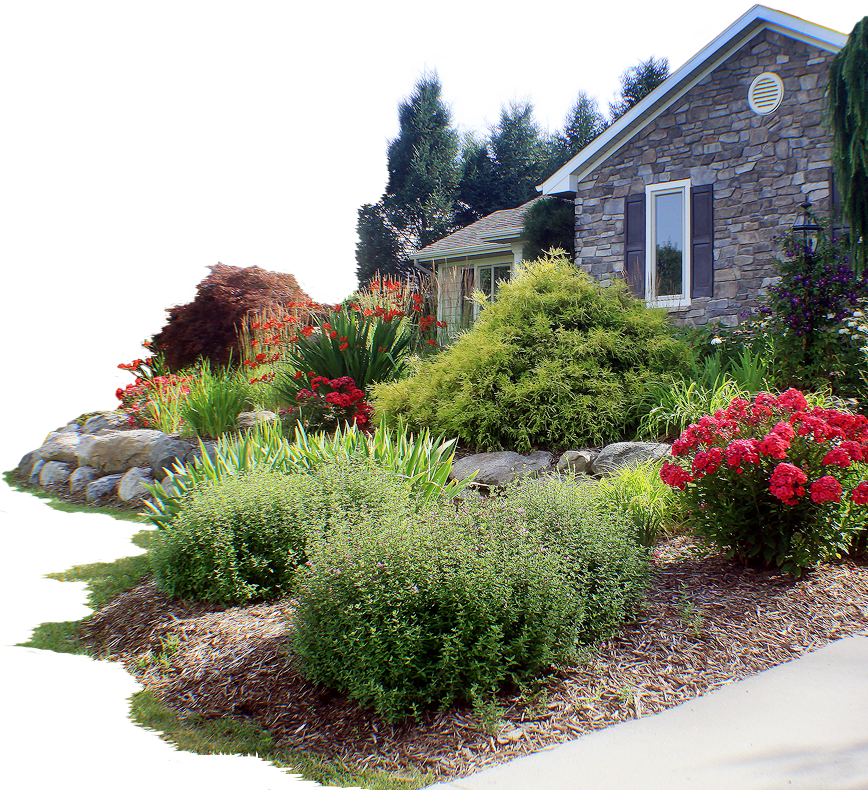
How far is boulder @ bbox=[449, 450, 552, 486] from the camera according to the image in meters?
5.65

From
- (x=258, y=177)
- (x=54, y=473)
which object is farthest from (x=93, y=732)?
(x=258, y=177)

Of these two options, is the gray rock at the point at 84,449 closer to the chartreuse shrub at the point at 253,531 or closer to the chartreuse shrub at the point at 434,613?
the chartreuse shrub at the point at 253,531

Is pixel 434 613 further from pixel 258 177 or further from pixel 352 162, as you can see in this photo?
pixel 258 177

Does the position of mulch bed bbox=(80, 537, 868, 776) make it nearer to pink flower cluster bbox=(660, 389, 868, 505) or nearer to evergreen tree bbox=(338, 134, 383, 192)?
pink flower cluster bbox=(660, 389, 868, 505)

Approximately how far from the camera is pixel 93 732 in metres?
2.83

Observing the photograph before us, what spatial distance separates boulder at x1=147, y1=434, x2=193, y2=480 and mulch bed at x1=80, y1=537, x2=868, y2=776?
3389 millimetres

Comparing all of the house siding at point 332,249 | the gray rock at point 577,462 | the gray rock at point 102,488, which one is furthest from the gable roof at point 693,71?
the house siding at point 332,249

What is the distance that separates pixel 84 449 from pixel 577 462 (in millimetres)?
6292

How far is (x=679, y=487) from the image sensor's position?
425cm

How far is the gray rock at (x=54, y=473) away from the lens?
8781 millimetres

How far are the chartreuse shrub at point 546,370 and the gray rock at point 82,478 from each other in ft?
13.1

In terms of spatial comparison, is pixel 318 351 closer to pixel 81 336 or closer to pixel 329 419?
pixel 329 419

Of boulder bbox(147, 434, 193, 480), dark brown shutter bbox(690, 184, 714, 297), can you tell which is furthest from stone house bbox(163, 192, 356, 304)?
dark brown shutter bbox(690, 184, 714, 297)

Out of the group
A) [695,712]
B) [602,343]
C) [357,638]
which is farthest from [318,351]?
[695,712]
